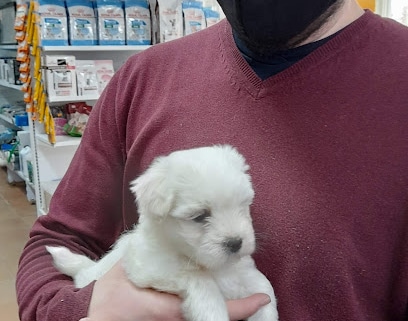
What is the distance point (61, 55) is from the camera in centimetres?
303

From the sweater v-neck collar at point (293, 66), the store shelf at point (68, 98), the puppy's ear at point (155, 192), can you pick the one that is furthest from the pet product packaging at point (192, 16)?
the puppy's ear at point (155, 192)

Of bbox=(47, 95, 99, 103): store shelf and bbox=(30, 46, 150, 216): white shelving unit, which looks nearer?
bbox=(47, 95, 99, 103): store shelf

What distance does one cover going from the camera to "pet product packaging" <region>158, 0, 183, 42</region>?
3146 mm

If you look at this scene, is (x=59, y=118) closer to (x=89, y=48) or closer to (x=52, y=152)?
(x=52, y=152)

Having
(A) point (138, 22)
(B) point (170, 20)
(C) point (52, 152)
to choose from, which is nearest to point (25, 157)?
(C) point (52, 152)

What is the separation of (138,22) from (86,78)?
48 centimetres

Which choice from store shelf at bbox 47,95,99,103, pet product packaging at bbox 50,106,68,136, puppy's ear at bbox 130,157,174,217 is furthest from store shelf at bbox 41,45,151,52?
puppy's ear at bbox 130,157,174,217

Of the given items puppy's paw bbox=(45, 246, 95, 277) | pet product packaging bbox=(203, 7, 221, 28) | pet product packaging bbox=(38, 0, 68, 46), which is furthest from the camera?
pet product packaging bbox=(203, 7, 221, 28)

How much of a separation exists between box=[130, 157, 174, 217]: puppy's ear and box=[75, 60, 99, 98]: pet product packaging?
95.3 inches

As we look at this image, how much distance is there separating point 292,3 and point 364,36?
12cm

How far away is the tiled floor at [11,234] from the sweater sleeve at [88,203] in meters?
1.82

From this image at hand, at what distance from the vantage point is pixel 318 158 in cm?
72

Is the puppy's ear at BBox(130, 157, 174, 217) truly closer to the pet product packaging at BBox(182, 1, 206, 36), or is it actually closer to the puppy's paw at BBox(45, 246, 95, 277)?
the puppy's paw at BBox(45, 246, 95, 277)

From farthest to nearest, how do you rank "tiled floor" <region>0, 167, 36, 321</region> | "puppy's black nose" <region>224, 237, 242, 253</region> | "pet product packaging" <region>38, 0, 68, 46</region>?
"pet product packaging" <region>38, 0, 68, 46</region> → "tiled floor" <region>0, 167, 36, 321</region> → "puppy's black nose" <region>224, 237, 242, 253</region>
